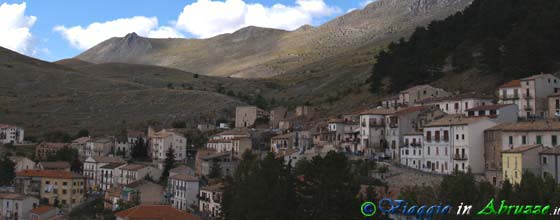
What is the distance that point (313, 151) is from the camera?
61.2 m

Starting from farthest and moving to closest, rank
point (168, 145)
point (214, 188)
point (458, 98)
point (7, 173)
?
point (168, 145) < point (7, 173) < point (458, 98) < point (214, 188)

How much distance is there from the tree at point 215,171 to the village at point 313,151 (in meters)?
0.11

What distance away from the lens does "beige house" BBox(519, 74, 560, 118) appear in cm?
5553

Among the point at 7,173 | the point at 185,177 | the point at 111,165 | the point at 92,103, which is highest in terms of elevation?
the point at 92,103

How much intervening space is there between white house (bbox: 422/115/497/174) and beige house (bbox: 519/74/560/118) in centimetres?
645

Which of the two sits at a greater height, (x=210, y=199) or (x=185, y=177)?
(x=185, y=177)

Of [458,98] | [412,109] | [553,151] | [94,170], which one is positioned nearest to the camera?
[553,151]

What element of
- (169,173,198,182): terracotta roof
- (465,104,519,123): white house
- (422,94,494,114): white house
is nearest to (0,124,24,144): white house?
(169,173,198,182): terracotta roof

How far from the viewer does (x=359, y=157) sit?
189ft

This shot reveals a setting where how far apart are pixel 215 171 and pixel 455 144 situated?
24364 millimetres

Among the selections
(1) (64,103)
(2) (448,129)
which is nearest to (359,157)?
(2) (448,129)

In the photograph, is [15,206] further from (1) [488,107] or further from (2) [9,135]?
(1) [488,107]

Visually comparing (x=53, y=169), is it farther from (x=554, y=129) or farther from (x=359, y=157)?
(x=554, y=129)

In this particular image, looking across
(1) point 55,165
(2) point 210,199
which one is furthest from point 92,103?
(2) point 210,199
